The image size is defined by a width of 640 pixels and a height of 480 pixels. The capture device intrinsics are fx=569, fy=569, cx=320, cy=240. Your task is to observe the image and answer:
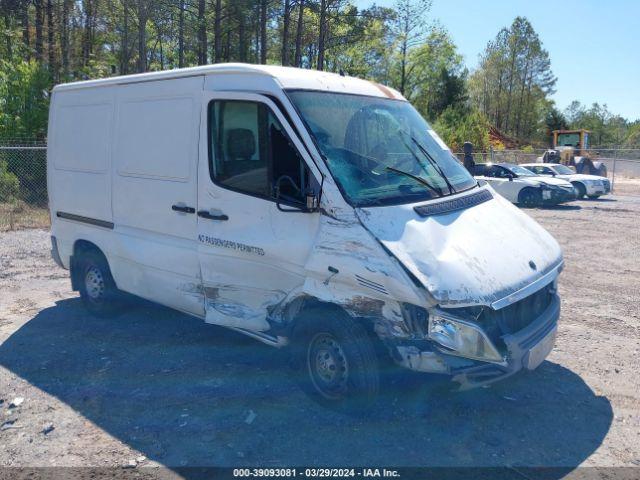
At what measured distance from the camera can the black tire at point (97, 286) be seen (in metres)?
6.23

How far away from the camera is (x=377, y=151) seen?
4.45 m

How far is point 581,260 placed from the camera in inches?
395

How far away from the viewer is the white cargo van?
146 inches

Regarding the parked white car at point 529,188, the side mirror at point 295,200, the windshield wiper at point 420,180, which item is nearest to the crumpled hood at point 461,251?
the windshield wiper at point 420,180

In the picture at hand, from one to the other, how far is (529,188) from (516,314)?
1563 centimetres

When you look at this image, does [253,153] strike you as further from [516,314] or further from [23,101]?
[23,101]

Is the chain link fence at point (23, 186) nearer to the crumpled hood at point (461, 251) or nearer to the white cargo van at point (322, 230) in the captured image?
the white cargo van at point (322, 230)

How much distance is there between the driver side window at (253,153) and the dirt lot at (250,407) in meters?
1.63

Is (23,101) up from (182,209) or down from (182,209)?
up

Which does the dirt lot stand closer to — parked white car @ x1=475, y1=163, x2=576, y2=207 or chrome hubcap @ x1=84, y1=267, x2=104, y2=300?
chrome hubcap @ x1=84, y1=267, x2=104, y2=300

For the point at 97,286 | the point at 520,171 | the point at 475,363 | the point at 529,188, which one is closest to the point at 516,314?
the point at 475,363

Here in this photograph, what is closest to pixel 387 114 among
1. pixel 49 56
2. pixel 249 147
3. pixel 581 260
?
pixel 249 147

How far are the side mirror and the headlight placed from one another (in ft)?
3.75

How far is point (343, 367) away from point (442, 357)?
765 millimetres
